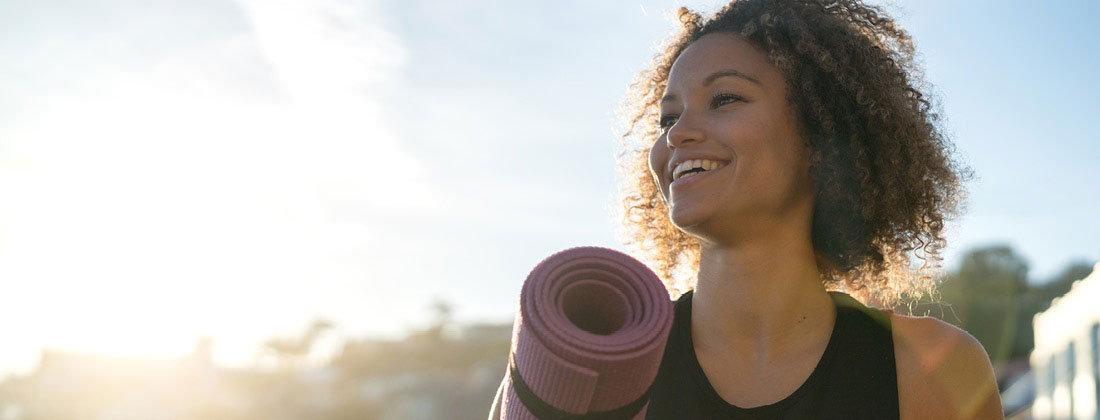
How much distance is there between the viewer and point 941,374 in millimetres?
2627

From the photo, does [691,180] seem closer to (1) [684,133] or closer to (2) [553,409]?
(1) [684,133]

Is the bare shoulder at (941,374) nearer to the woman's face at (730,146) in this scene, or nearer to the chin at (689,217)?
the woman's face at (730,146)

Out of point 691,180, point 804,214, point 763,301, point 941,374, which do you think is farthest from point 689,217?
point 941,374

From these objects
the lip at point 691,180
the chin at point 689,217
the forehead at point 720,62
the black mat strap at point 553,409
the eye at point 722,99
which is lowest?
the black mat strap at point 553,409

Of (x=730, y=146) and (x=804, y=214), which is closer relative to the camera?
(x=730, y=146)

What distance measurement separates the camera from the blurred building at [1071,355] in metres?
12.8

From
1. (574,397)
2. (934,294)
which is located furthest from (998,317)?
(574,397)

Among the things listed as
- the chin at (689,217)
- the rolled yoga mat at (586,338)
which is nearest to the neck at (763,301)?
the chin at (689,217)

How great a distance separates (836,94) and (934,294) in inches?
46.1

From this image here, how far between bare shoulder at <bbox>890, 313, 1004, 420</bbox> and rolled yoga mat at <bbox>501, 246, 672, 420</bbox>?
3.75ft

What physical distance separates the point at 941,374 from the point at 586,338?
4.60ft

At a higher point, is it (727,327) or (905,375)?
(727,327)

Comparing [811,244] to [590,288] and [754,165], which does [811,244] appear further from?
[590,288]

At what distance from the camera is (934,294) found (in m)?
3.76
